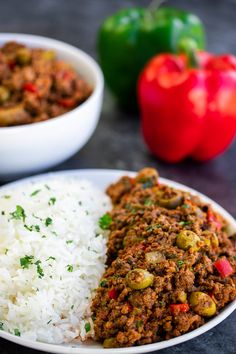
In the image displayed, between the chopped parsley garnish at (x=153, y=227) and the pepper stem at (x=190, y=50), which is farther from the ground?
the pepper stem at (x=190, y=50)

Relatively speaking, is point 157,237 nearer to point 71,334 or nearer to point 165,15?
point 71,334

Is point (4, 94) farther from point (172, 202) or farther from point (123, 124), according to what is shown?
point (172, 202)

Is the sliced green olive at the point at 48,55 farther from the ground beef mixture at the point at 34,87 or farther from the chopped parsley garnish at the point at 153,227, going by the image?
the chopped parsley garnish at the point at 153,227

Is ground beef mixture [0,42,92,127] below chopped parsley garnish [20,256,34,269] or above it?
above

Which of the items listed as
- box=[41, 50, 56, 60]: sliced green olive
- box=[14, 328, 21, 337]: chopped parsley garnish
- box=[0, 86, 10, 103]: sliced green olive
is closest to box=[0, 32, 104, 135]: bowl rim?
box=[41, 50, 56, 60]: sliced green olive

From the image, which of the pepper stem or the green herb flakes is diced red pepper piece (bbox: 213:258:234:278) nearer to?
the green herb flakes

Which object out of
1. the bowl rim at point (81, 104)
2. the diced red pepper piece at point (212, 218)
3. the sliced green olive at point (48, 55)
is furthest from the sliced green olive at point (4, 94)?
the diced red pepper piece at point (212, 218)
